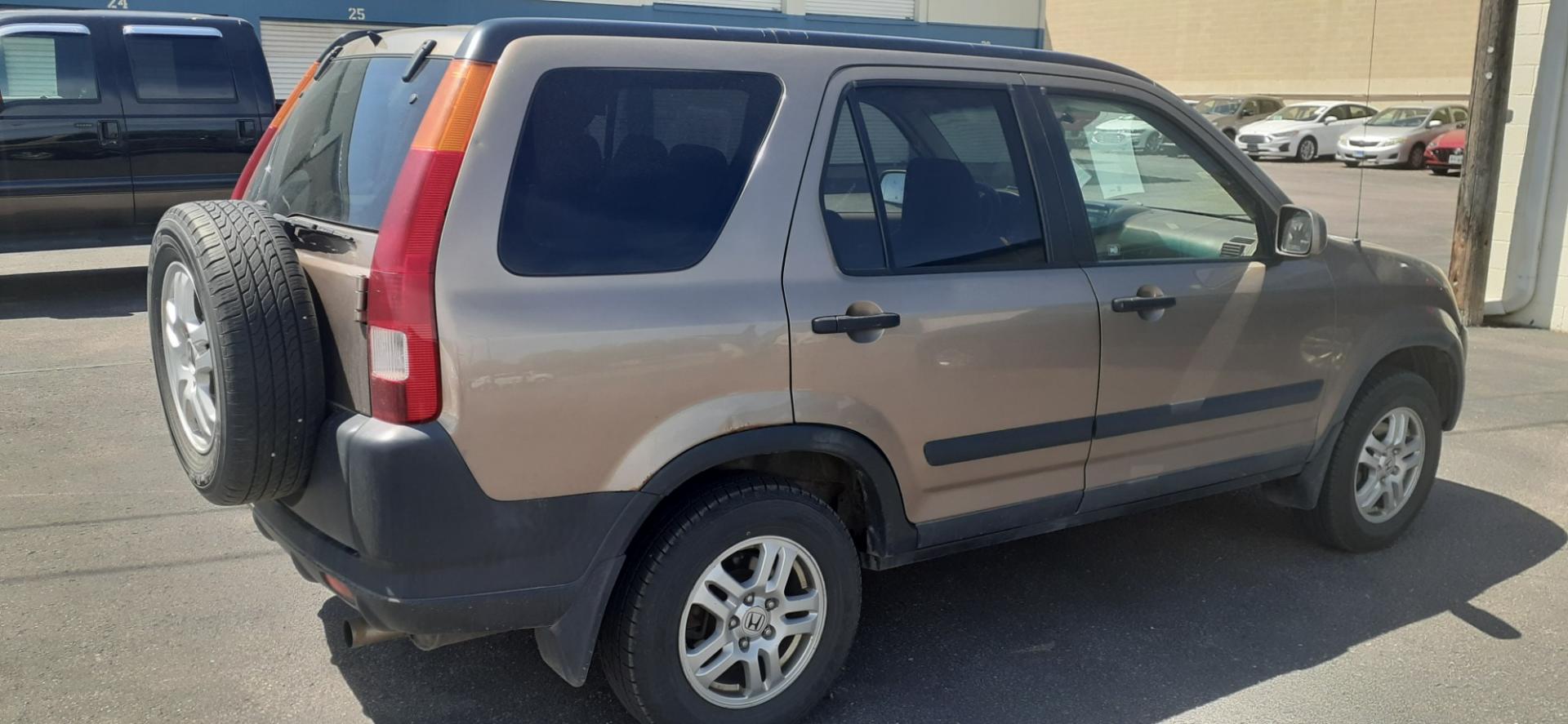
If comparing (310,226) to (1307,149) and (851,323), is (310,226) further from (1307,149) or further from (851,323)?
(1307,149)

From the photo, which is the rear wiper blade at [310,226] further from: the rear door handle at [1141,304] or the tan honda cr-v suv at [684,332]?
the rear door handle at [1141,304]

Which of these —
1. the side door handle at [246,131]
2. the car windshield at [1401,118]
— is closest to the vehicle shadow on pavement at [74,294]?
the side door handle at [246,131]

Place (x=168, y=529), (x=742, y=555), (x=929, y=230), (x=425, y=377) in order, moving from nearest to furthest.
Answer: (x=425, y=377), (x=742, y=555), (x=929, y=230), (x=168, y=529)

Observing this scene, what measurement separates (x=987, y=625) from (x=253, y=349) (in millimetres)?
2493

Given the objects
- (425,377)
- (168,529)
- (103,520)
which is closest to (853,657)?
(425,377)

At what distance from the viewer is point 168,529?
4723 mm

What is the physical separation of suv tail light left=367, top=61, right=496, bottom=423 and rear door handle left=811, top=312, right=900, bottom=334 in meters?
0.98

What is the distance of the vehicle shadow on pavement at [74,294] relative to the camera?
29.5ft

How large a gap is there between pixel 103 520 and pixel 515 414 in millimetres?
2930

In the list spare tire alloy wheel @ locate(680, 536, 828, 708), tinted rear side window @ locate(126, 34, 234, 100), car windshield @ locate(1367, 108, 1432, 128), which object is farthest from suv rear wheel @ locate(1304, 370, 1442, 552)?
car windshield @ locate(1367, 108, 1432, 128)

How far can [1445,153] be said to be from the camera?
84.9 ft

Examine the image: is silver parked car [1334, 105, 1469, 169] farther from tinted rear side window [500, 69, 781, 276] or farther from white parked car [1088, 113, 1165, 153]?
tinted rear side window [500, 69, 781, 276]

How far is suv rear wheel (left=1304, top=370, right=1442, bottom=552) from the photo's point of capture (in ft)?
15.3

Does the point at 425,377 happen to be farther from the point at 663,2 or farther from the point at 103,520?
the point at 663,2
